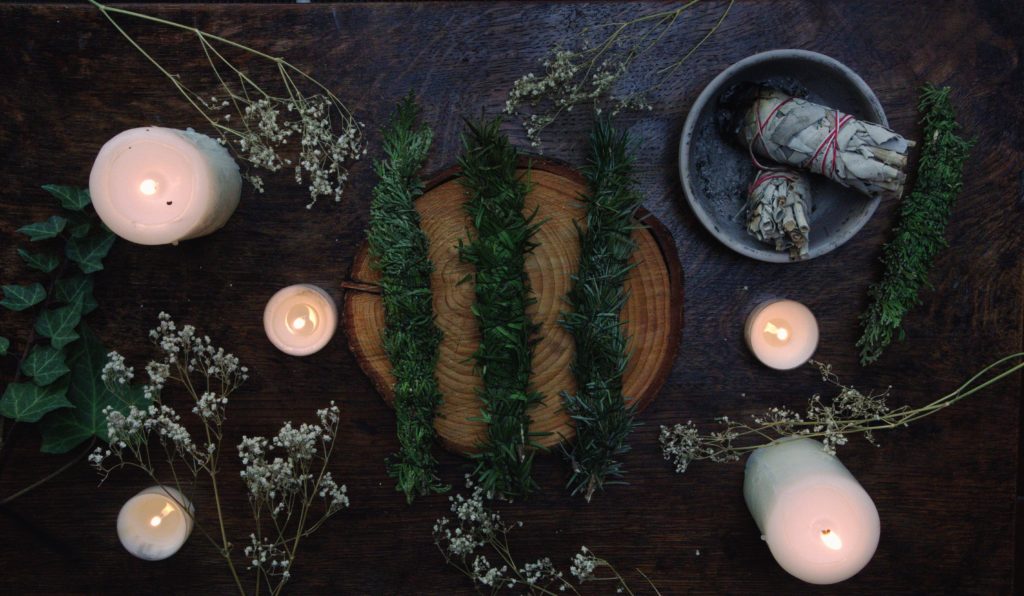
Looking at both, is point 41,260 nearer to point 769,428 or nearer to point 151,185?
point 151,185

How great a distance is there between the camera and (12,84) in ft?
3.83

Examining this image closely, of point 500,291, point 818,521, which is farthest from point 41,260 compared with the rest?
point 818,521

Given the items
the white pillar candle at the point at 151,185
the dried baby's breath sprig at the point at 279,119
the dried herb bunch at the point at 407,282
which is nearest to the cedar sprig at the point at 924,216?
the dried herb bunch at the point at 407,282

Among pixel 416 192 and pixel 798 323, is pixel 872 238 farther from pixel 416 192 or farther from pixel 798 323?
pixel 416 192

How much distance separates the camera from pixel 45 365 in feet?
3.73

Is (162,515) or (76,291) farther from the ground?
(76,291)

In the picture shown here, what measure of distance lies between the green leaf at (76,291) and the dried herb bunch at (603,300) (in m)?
0.88

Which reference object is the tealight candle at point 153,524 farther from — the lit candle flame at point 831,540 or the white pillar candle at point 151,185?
the lit candle flame at point 831,540

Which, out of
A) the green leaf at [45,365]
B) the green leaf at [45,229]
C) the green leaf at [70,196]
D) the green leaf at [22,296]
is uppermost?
the green leaf at [70,196]

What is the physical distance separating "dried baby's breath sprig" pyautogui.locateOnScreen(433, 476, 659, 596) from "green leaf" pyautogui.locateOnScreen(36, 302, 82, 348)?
76 centimetres

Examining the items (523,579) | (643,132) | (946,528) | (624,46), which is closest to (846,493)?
(946,528)

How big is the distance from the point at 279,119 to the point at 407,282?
0.40 m

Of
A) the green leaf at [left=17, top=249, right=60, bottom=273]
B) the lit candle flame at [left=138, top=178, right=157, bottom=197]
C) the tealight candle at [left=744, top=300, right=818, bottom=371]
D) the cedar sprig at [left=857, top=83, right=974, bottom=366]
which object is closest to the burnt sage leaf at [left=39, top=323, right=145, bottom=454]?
the green leaf at [left=17, top=249, right=60, bottom=273]

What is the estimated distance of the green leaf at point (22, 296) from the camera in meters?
1.15
